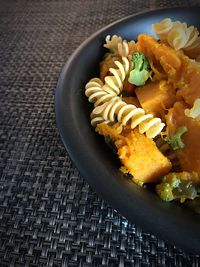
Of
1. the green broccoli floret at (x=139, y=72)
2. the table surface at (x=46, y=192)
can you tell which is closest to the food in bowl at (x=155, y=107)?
the green broccoli floret at (x=139, y=72)

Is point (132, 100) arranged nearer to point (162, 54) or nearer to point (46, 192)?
point (162, 54)

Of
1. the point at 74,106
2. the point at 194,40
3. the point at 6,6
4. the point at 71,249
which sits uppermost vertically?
the point at 194,40

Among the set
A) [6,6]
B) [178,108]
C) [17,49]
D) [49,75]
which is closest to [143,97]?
[178,108]

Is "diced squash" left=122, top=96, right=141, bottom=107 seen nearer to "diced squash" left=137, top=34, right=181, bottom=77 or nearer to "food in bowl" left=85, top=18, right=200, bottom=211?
"food in bowl" left=85, top=18, right=200, bottom=211

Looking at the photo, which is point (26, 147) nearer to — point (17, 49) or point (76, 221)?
point (76, 221)

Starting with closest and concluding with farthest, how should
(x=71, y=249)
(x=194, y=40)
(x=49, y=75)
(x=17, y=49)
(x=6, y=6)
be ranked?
1. (x=71, y=249)
2. (x=194, y=40)
3. (x=49, y=75)
4. (x=17, y=49)
5. (x=6, y=6)

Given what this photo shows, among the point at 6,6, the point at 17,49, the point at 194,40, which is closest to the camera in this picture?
the point at 194,40

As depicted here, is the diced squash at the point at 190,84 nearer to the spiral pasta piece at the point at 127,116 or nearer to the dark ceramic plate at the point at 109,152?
the spiral pasta piece at the point at 127,116
